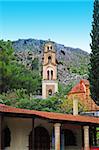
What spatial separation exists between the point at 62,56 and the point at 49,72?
249 feet

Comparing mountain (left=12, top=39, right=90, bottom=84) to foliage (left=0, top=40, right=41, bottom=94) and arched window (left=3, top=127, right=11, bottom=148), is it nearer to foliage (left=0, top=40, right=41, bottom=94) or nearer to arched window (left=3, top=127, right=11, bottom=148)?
foliage (left=0, top=40, right=41, bottom=94)

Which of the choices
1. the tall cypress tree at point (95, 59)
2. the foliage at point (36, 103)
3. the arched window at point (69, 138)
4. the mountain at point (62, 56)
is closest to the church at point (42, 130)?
the arched window at point (69, 138)

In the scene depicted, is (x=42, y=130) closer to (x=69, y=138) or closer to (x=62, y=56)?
(x=69, y=138)

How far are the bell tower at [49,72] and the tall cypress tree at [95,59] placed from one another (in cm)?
3250

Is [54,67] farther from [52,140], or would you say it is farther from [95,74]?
[52,140]

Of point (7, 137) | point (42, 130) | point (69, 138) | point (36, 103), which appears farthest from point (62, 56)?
point (7, 137)

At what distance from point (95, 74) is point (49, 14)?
26.4ft

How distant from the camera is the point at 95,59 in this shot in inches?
1009

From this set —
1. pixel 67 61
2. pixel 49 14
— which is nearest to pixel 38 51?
pixel 67 61

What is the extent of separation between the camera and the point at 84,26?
27.7 metres

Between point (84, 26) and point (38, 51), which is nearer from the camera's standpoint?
point (84, 26)

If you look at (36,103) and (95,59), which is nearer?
(95,59)

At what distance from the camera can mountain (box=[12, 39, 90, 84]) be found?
355 feet

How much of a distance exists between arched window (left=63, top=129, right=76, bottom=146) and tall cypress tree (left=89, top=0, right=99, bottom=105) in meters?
5.77
